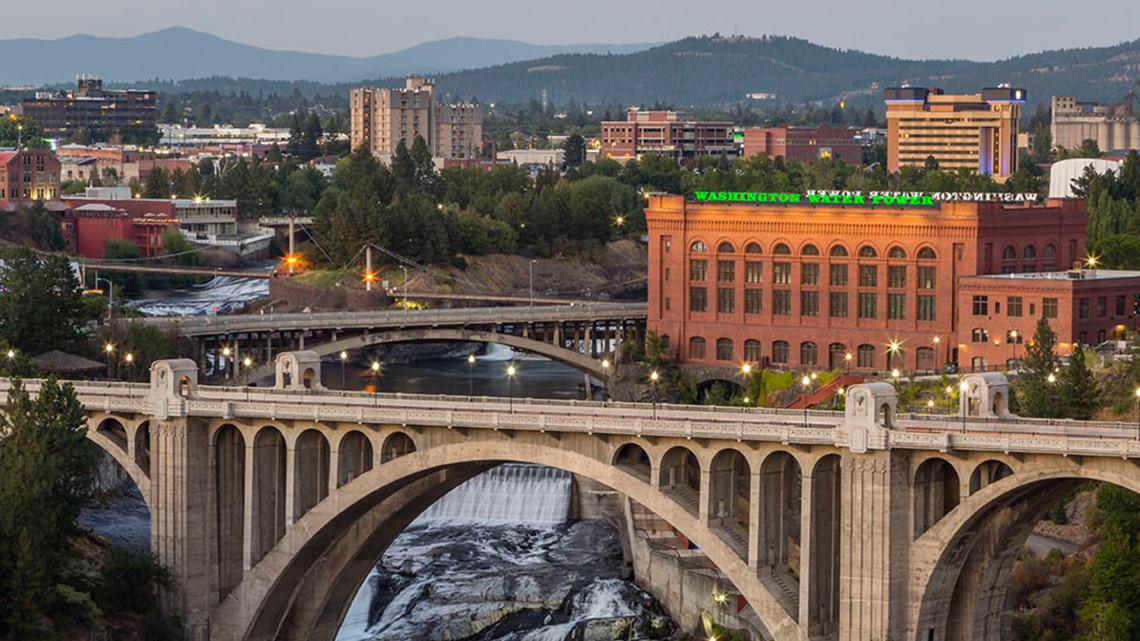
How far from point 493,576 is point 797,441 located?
3556 cm

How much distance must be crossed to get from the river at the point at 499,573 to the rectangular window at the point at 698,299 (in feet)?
84.4

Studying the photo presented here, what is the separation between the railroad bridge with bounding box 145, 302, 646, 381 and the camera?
149 meters

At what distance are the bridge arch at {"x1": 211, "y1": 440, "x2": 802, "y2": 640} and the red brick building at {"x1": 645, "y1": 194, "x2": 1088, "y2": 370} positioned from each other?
52.9 meters

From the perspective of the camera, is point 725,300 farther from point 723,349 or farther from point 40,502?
point 40,502

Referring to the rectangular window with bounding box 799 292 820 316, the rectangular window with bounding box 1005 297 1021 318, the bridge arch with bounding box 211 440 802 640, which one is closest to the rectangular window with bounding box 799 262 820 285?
the rectangular window with bounding box 799 292 820 316

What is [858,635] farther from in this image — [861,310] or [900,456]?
[861,310]

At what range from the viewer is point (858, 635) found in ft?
267

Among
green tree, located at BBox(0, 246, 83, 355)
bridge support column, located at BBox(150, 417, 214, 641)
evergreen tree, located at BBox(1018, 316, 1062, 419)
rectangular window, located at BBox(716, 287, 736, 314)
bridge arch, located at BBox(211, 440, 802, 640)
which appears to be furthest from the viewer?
rectangular window, located at BBox(716, 287, 736, 314)

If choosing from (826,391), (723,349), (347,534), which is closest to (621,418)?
→ (347,534)

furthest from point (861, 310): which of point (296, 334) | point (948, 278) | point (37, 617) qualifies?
point (37, 617)

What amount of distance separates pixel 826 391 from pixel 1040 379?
20.1m

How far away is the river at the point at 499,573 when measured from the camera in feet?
351

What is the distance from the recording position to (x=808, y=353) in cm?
15012

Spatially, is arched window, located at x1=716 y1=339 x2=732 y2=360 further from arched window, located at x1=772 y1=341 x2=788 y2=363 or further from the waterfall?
the waterfall
